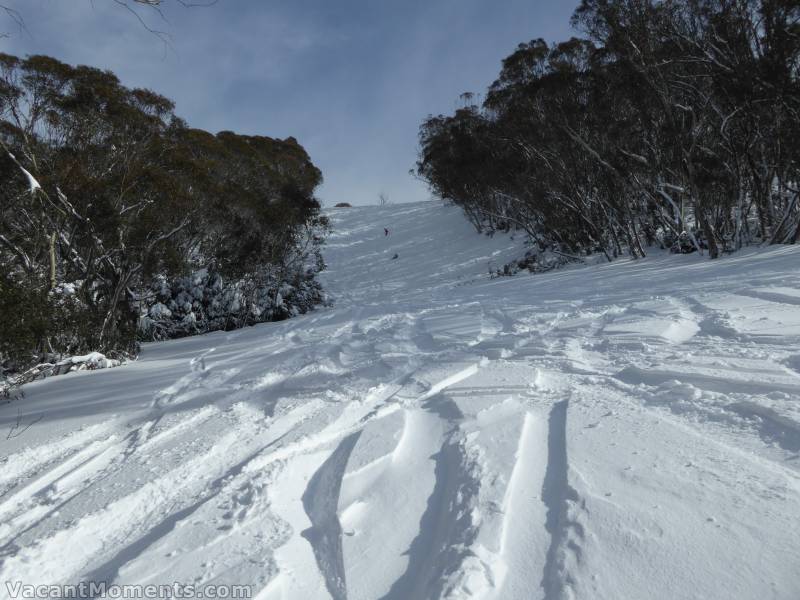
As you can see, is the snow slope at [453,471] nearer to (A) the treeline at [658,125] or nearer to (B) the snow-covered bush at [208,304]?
(A) the treeline at [658,125]

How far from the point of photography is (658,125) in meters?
11.9

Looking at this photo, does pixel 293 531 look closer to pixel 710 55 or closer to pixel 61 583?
pixel 61 583

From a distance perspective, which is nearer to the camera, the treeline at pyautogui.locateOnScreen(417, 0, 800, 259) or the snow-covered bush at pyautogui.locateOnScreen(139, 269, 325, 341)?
the treeline at pyautogui.locateOnScreen(417, 0, 800, 259)

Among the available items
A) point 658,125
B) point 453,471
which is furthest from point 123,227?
point 658,125

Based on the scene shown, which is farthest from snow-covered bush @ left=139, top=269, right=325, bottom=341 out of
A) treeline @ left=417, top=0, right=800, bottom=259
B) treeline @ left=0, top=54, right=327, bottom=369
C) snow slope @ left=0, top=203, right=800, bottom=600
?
treeline @ left=417, top=0, right=800, bottom=259

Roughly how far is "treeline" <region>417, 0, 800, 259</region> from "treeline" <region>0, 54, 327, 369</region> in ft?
28.3

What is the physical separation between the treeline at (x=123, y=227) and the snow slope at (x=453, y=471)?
3530mm

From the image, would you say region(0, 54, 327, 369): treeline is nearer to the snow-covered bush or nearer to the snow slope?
the snow-covered bush

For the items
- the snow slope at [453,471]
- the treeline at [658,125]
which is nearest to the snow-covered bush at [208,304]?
the snow slope at [453,471]

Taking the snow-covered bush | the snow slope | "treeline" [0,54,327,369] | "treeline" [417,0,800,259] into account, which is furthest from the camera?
the snow-covered bush

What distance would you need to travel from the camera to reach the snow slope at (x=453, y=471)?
5.25 ft

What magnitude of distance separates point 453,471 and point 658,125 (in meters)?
12.9

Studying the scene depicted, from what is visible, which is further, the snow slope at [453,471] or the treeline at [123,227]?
the treeline at [123,227]

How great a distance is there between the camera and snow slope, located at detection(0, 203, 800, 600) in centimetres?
160
